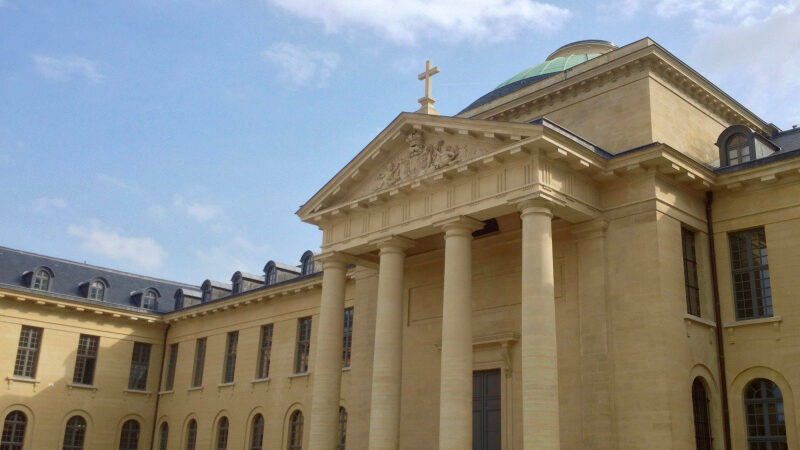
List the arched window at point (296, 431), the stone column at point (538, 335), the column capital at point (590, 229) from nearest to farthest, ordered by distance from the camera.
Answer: the stone column at point (538, 335), the column capital at point (590, 229), the arched window at point (296, 431)

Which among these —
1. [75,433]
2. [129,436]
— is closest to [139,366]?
[129,436]

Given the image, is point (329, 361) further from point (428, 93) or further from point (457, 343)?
point (428, 93)

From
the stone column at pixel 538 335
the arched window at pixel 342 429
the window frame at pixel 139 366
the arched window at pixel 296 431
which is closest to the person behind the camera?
the stone column at pixel 538 335

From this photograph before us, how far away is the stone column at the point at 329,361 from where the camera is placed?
27.1 metres

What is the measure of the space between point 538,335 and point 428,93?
1073 centimetres

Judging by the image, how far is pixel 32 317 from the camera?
4247 centimetres

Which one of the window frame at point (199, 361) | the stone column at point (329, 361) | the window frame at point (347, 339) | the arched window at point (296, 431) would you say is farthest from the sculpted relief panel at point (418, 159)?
the window frame at point (199, 361)

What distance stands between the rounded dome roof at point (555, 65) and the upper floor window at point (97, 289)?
2520cm

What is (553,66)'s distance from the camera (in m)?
33.2

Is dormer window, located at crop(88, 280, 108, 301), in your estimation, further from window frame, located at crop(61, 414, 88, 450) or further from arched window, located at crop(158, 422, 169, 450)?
arched window, located at crop(158, 422, 169, 450)

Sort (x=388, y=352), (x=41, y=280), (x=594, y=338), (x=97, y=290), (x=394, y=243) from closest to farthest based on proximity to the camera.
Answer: (x=594, y=338) < (x=388, y=352) < (x=394, y=243) < (x=41, y=280) < (x=97, y=290)

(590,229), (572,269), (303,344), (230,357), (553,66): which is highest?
(553,66)

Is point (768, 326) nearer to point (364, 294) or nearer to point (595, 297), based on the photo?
point (595, 297)

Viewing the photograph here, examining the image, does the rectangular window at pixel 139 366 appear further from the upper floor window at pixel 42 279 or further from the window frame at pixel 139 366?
the upper floor window at pixel 42 279
